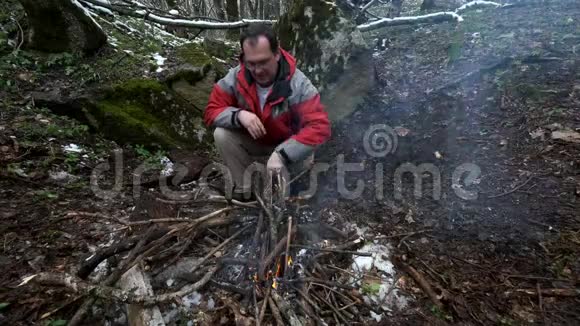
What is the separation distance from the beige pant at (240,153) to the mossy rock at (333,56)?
1.65 meters

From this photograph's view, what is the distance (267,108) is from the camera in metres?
3.02

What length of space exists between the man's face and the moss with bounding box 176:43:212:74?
8.16 ft

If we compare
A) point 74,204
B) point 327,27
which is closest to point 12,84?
point 74,204

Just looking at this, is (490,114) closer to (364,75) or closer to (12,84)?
(364,75)

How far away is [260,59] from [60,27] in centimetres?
359

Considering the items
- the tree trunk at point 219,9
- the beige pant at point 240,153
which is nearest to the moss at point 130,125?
the beige pant at point 240,153

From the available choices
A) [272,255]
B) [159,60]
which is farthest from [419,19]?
[272,255]

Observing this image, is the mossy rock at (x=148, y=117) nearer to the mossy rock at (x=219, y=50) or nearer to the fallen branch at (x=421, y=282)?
the mossy rock at (x=219, y=50)

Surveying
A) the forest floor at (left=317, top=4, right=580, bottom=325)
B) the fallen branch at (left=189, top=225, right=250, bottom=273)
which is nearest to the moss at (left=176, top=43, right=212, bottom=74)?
the forest floor at (left=317, top=4, right=580, bottom=325)

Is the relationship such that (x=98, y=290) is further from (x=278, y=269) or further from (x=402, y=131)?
(x=402, y=131)

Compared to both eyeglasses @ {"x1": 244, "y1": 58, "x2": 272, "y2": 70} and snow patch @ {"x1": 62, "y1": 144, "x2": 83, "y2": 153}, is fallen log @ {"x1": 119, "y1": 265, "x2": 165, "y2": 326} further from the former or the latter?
snow patch @ {"x1": 62, "y1": 144, "x2": 83, "y2": 153}

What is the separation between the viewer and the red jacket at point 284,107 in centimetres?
Answer: 293

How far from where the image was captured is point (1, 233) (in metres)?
2.66

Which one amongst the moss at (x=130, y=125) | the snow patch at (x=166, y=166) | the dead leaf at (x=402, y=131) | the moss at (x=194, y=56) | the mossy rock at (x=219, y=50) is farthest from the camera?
the mossy rock at (x=219, y=50)
